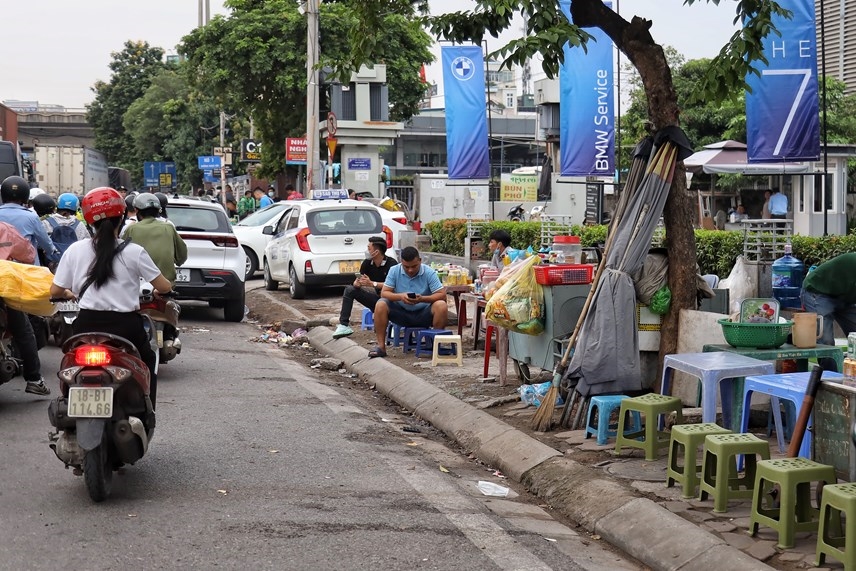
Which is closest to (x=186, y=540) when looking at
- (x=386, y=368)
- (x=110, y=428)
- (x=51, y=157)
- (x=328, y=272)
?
(x=110, y=428)

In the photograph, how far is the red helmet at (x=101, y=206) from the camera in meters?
6.57

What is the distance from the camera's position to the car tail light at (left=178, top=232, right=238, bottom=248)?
52.0ft

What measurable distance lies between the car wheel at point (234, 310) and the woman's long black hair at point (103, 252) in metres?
9.97

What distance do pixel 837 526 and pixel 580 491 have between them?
1928 mm

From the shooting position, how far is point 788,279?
424 inches

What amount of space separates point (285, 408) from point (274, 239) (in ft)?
37.6

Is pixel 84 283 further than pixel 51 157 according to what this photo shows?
No

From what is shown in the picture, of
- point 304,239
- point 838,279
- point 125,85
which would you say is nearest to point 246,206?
point 304,239

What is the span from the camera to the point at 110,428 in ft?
21.2

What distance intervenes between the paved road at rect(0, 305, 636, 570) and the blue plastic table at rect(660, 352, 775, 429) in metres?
1.32

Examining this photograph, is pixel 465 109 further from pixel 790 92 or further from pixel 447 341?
pixel 447 341

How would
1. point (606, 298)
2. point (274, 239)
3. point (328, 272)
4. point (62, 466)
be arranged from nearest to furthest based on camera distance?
point (62, 466), point (606, 298), point (328, 272), point (274, 239)

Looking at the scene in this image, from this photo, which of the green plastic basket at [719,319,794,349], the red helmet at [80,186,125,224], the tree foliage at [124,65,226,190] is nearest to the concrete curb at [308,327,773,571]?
the green plastic basket at [719,319,794,349]

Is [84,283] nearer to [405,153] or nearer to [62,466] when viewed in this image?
[62,466]
